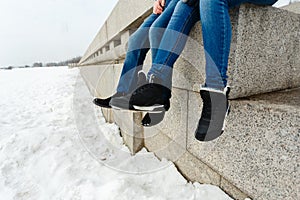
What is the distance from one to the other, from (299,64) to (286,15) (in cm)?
37

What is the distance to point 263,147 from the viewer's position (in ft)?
3.08

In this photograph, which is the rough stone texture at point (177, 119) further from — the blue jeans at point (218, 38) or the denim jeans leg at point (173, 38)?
the blue jeans at point (218, 38)

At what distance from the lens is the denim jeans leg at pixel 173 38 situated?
1.14 metres

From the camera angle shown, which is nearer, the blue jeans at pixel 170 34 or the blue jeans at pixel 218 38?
the blue jeans at pixel 218 38

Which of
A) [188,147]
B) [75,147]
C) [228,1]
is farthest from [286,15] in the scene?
[75,147]

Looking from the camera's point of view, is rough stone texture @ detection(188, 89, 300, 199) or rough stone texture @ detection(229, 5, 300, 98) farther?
rough stone texture @ detection(229, 5, 300, 98)

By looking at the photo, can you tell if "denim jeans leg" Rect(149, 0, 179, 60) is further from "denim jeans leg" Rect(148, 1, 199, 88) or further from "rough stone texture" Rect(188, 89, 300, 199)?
"rough stone texture" Rect(188, 89, 300, 199)

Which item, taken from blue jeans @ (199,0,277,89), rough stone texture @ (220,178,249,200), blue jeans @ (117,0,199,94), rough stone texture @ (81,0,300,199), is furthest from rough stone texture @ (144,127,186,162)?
blue jeans @ (199,0,277,89)

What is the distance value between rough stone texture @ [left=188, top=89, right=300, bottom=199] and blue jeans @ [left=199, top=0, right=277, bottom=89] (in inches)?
8.2

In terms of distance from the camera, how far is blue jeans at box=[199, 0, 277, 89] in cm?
96

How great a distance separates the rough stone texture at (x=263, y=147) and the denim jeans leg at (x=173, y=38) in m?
0.43

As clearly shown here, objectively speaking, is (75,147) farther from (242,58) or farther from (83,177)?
(242,58)

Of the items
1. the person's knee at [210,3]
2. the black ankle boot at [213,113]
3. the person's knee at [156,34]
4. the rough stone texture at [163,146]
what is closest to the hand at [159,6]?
the person's knee at [156,34]

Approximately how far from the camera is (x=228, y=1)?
0.98 meters
